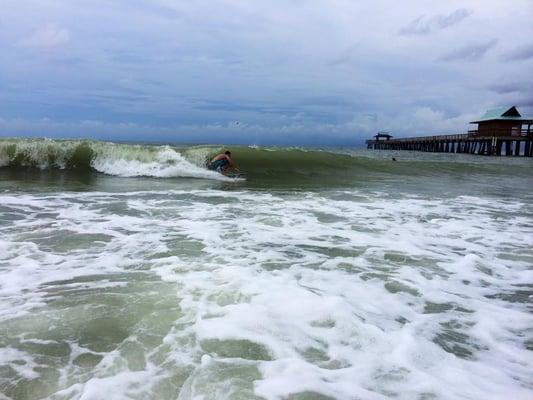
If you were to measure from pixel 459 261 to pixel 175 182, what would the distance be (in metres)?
10.4

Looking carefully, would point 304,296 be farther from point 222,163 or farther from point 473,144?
point 473,144

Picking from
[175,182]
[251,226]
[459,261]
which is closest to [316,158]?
[175,182]

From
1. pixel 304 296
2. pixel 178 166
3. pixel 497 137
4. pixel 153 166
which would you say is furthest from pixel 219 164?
pixel 497 137

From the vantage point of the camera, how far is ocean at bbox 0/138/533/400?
8.83 feet

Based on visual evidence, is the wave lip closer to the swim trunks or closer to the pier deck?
the swim trunks

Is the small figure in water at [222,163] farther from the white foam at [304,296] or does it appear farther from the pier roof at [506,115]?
the pier roof at [506,115]

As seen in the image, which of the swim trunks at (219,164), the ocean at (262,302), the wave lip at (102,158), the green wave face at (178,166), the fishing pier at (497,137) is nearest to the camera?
the ocean at (262,302)

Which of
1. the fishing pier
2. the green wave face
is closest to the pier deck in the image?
the fishing pier

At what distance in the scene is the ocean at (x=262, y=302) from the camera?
2691 mm

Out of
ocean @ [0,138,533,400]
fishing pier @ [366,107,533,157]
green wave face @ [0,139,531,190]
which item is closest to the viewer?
ocean @ [0,138,533,400]

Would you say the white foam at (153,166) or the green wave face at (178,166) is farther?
the white foam at (153,166)

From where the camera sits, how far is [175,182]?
14.1 metres

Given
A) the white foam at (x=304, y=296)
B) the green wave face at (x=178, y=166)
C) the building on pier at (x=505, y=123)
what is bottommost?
the white foam at (x=304, y=296)

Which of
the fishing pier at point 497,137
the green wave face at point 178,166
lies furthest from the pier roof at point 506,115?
the green wave face at point 178,166
